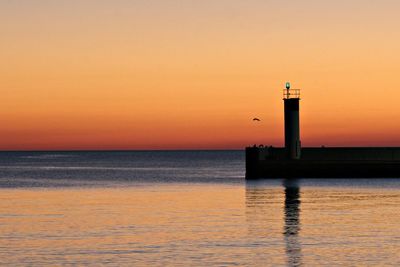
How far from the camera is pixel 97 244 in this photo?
119 ft

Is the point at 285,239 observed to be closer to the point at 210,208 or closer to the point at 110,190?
the point at 210,208

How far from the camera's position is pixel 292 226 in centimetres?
4366

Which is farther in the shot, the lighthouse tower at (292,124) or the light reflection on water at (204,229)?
the lighthouse tower at (292,124)

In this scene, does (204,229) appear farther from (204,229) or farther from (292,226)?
(292,226)

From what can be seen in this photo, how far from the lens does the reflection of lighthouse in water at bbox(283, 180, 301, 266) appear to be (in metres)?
33.1

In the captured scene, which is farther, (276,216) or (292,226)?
(276,216)

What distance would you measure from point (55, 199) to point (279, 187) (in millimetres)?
21874

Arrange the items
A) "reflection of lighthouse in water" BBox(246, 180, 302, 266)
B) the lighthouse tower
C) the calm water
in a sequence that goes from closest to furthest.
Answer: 1. the calm water
2. "reflection of lighthouse in water" BBox(246, 180, 302, 266)
3. the lighthouse tower

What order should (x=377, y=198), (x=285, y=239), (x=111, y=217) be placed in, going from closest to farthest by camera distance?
(x=285, y=239) → (x=111, y=217) → (x=377, y=198)

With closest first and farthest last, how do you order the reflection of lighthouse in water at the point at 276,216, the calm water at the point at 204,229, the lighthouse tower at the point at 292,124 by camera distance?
the calm water at the point at 204,229 < the reflection of lighthouse in water at the point at 276,216 < the lighthouse tower at the point at 292,124

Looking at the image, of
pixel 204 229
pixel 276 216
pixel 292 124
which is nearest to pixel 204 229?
pixel 204 229

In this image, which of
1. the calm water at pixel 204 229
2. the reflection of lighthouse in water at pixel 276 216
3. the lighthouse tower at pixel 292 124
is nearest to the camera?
the calm water at pixel 204 229

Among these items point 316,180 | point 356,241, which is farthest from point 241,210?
point 316,180

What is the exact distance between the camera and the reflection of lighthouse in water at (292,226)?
3306cm
